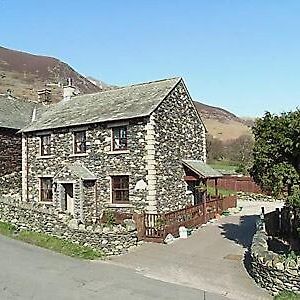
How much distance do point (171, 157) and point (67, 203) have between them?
22.7 ft

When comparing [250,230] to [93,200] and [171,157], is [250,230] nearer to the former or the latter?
[171,157]

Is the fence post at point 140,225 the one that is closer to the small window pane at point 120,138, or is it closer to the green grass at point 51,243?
the green grass at point 51,243

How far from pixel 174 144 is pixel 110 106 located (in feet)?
15.8

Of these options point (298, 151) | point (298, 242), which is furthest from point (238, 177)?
point (298, 151)

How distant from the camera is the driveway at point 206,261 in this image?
534 inches

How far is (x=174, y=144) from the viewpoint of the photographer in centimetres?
2569

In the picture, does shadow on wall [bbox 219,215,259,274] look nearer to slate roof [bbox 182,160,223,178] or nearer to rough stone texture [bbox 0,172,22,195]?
slate roof [bbox 182,160,223,178]

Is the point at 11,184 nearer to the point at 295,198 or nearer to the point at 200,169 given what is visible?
the point at 200,169

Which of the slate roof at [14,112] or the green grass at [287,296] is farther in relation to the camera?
the slate roof at [14,112]

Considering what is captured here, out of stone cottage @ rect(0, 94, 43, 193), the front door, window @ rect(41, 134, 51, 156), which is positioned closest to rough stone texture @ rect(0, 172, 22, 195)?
stone cottage @ rect(0, 94, 43, 193)

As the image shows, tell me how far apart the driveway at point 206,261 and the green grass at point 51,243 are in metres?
1.25

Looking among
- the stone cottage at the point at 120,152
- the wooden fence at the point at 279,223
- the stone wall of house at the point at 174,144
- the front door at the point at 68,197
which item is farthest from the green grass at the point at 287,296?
the front door at the point at 68,197

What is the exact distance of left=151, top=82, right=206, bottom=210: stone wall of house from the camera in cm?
2391

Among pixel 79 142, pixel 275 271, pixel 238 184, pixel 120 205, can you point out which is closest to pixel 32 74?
pixel 238 184
